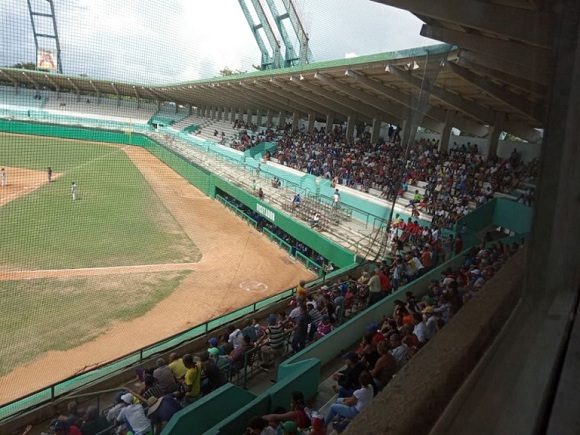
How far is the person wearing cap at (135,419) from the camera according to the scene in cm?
371

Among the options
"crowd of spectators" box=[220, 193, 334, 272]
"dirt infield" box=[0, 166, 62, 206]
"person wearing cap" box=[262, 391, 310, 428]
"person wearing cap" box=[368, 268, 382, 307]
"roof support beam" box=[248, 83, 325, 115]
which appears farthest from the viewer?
"roof support beam" box=[248, 83, 325, 115]

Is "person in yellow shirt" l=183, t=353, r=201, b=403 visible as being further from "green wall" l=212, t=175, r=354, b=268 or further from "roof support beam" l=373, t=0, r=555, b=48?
"green wall" l=212, t=175, r=354, b=268

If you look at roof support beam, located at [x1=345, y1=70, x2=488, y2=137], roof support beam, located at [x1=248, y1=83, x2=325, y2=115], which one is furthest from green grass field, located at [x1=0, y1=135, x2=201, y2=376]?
roof support beam, located at [x1=248, y1=83, x2=325, y2=115]

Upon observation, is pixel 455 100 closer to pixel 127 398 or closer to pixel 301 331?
pixel 301 331

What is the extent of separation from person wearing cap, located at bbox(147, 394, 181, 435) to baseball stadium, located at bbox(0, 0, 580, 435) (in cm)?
2

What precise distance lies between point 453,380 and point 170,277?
10.1 meters

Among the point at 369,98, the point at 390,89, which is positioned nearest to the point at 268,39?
the point at 369,98

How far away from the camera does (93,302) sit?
8781 millimetres

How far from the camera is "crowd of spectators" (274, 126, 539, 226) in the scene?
4.18 meters

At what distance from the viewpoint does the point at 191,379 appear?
13.6ft

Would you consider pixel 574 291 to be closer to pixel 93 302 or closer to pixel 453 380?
pixel 453 380

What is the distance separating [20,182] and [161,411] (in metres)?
19.3

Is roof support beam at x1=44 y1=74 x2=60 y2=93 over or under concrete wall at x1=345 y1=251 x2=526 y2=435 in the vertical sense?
over

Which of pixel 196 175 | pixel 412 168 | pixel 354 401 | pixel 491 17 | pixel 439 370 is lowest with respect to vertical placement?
pixel 354 401
